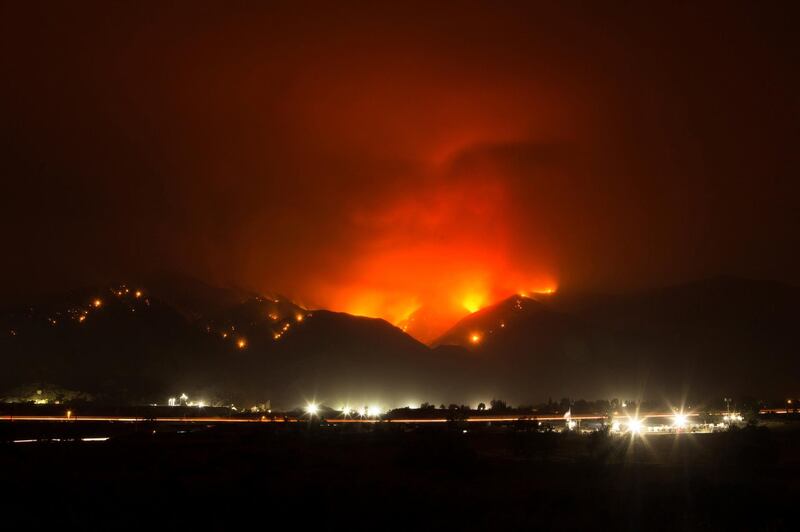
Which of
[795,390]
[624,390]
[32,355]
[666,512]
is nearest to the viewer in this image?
[666,512]

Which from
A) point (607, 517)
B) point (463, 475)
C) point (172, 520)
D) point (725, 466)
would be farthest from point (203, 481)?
point (725, 466)

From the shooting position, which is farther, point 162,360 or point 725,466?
point 162,360

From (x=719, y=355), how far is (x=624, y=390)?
4379 cm

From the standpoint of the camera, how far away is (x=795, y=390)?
15488 cm

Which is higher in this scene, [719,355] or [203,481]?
[719,355]

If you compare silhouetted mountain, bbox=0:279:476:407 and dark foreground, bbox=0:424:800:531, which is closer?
dark foreground, bbox=0:424:800:531

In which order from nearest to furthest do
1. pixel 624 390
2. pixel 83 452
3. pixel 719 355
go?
pixel 83 452 < pixel 624 390 < pixel 719 355

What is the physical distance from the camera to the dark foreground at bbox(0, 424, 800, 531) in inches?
684

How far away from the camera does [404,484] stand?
23.7m

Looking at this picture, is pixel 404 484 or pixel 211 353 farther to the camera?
pixel 211 353

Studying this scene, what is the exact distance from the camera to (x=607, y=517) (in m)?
17.8

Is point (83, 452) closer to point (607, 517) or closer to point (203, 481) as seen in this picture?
point (203, 481)

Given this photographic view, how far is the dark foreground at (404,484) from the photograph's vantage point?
17375mm

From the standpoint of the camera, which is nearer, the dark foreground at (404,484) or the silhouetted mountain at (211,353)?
the dark foreground at (404,484)
